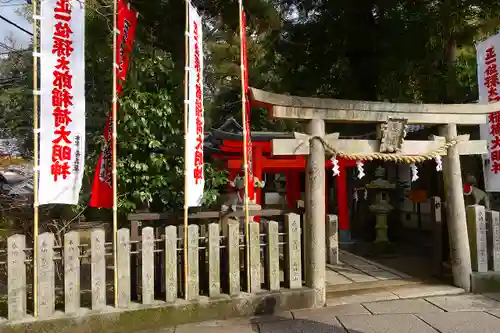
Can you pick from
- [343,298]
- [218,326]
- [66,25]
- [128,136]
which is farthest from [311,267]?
[66,25]

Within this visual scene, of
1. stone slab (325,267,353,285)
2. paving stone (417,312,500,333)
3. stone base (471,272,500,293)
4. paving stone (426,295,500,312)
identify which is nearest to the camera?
paving stone (417,312,500,333)

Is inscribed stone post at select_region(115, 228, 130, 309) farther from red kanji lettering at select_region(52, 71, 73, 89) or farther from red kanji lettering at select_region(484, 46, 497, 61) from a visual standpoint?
red kanji lettering at select_region(484, 46, 497, 61)

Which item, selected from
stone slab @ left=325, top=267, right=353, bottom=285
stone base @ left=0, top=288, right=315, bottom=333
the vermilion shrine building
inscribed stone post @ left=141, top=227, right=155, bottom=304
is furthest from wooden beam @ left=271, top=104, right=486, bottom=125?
the vermilion shrine building

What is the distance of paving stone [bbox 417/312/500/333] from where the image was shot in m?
4.55

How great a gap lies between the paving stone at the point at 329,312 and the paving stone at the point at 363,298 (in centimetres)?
15

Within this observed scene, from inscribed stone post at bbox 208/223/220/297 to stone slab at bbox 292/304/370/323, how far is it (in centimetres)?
105

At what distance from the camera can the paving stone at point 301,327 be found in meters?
4.57

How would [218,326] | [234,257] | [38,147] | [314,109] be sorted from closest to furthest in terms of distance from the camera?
[38,147] < [218,326] < [234,257] < [314,109]

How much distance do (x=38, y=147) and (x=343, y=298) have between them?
431cm

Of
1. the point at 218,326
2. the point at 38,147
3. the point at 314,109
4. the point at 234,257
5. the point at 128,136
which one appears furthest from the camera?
the point at 128,136

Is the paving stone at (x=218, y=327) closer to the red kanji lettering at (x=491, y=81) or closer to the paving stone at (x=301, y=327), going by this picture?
the paving stone at (x=301, y=327)

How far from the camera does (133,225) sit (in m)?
4.99

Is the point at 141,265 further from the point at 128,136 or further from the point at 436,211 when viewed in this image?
the point at 436,211

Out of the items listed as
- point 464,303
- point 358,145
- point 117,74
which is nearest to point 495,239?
point 464,303
